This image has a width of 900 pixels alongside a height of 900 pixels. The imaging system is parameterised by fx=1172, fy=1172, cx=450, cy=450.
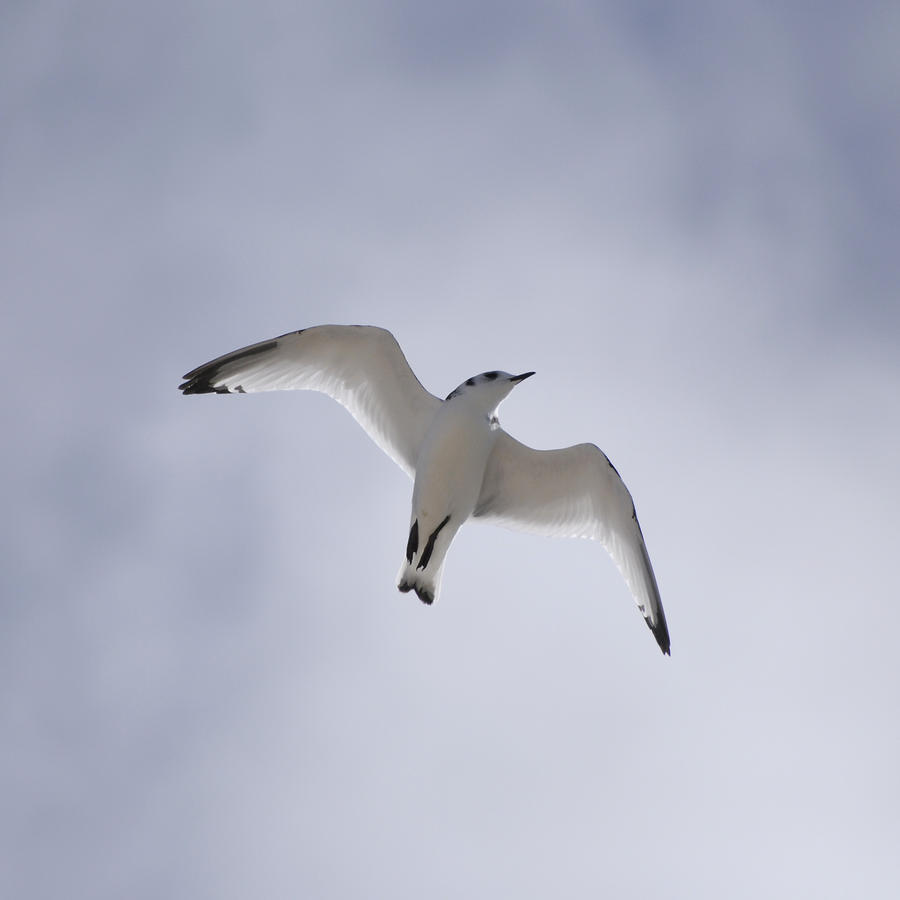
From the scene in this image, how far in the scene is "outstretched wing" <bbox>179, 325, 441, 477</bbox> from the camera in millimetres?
9742

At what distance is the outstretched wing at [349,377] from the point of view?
974cm

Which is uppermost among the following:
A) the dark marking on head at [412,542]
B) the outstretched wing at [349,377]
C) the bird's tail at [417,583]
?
the outstretched wing at [349,377]

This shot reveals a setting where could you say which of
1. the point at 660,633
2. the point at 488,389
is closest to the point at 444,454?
the point at 488,389

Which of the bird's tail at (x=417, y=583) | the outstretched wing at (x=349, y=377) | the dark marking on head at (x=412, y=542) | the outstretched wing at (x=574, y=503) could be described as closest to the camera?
the dark marking on head at (x=412, y=542)

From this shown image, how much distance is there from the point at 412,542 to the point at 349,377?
157 centimetres

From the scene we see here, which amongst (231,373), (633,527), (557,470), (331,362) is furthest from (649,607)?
(231,373)

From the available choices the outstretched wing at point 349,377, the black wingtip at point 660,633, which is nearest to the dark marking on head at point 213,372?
the outstretched wing at point 349,377

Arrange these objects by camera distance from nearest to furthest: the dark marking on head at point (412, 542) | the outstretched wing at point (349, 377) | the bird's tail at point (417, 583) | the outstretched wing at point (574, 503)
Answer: the dark marking on head at point (412, 542) < the bird's tail at point (417, 583) < the outstretched wing at point (349, 377) < the outstretched wing at point (574, 503)

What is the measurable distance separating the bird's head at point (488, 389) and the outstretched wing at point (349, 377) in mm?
332

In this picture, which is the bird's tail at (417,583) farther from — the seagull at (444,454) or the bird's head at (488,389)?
the bird's head at (488,389)

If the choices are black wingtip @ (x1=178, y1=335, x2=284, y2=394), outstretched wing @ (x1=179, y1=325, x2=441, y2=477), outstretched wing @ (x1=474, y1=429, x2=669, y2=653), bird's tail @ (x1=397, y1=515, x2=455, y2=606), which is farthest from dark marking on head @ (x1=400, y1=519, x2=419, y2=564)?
black wingtip @ (x1=178, y1=335, x2=284, y2=394)

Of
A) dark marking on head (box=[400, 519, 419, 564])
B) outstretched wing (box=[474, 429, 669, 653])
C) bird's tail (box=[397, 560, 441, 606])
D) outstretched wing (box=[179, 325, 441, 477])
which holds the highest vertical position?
outstretched wing (box=[179, 325, 441, 477])

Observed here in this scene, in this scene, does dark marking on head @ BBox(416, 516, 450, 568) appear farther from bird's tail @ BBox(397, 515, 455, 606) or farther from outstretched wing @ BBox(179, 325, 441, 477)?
outstretched wing @ BBox(179, 325, 441, 477)

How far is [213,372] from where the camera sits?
9.79 meters
